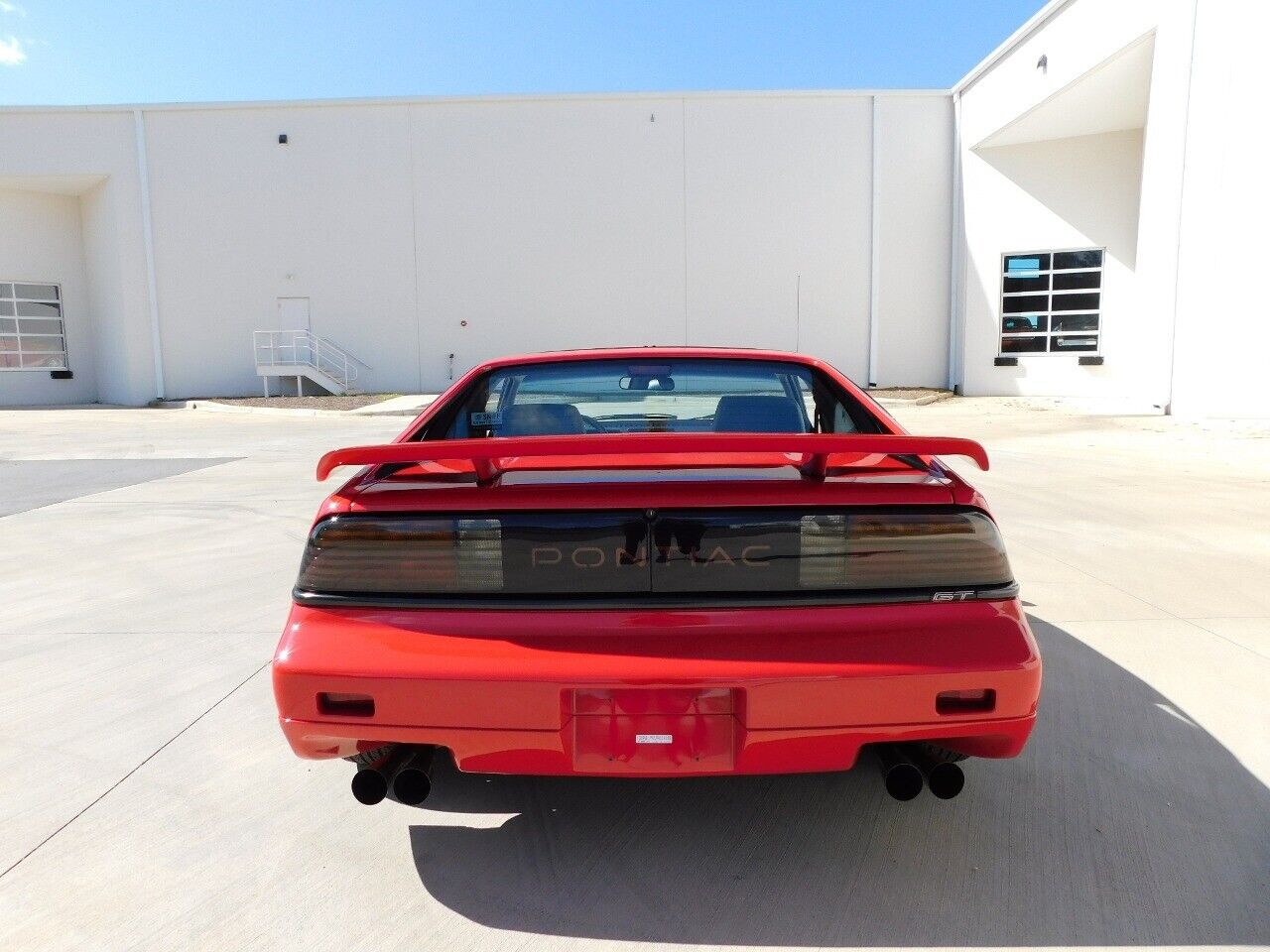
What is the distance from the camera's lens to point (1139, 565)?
460 centimetres

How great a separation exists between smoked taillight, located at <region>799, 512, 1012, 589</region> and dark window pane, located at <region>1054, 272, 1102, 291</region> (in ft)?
61.1

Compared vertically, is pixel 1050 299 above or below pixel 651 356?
above

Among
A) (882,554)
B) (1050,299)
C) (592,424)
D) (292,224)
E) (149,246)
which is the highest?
(292,224)

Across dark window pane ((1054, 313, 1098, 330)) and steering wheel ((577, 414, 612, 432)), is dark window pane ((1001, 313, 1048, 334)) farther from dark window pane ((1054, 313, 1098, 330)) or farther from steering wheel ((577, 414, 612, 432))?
steering wheel ((577, 414, 612, 432))

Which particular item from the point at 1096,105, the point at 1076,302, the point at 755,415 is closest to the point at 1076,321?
the point at 1076,302

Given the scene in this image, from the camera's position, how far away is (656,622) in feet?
5.85

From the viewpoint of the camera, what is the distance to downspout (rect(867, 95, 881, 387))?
20.0m

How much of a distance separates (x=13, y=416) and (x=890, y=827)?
2096cm

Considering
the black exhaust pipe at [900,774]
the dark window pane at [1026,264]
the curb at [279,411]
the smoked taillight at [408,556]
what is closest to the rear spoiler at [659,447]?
the smoked taillight at [408,556]

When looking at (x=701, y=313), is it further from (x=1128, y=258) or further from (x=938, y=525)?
(x=938, y=525)

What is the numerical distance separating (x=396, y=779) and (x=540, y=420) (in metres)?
1.26

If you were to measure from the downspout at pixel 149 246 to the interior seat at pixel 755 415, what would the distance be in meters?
22.2

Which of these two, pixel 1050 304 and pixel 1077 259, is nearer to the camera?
pixel 1077 259

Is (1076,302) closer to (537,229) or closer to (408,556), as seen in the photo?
(537,229)
